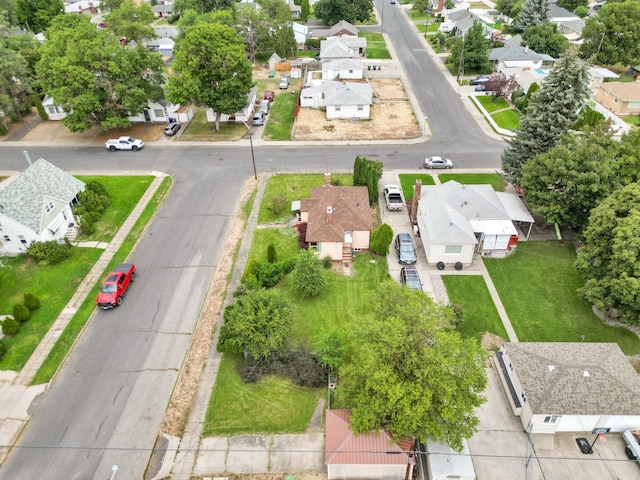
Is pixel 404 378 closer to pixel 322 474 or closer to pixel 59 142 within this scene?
pixel 322 474

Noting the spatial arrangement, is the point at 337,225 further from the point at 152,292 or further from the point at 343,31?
the point at 343,31

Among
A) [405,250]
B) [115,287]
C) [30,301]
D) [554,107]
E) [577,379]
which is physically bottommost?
[405,250]

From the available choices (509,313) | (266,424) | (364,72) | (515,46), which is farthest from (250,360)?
(515,46)

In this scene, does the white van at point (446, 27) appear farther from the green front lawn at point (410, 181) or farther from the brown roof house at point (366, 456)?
the brown roof house at point (366, 456)

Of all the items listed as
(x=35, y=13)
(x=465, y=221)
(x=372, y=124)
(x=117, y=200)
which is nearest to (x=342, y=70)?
(x=372, y=124)

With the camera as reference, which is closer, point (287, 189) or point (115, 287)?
point (115, 287)
